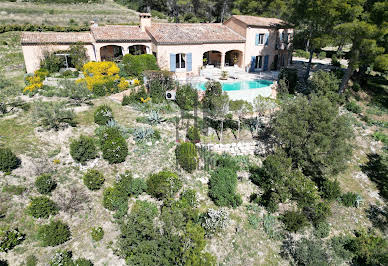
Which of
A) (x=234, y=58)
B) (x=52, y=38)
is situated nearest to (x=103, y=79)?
(x=52, y=38)

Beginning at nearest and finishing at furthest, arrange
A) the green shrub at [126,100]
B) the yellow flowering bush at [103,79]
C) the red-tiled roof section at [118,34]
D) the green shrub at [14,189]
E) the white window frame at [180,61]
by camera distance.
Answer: the green shrub at [14,189]
the green shrub at [126,100]
the yellow flowering bush at [103,79]
the red-tiled roof section at [118,34]
the white window frame at [180,61]

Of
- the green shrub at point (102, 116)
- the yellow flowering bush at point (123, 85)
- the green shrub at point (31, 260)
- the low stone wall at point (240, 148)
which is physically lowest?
the green shrub at point (31, 260)

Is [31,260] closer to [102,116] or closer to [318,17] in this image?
[102,116]

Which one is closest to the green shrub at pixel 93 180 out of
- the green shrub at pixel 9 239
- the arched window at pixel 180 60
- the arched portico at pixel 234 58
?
the green shrub at pixel 9 239

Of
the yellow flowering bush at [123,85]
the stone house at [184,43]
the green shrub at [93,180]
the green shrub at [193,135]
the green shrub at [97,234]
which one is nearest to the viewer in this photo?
the green shrub at [97,234]

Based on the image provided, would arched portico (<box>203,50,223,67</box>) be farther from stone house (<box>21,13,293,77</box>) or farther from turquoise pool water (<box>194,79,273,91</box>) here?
turquoise pool water (<box>194,79,273,91</box>)

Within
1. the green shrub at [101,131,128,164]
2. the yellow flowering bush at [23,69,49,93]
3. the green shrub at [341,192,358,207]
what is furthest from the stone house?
the green shrub at [341,192,358,207]

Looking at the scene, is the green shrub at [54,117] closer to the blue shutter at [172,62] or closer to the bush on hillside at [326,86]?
the blue shutter at [172,62]
